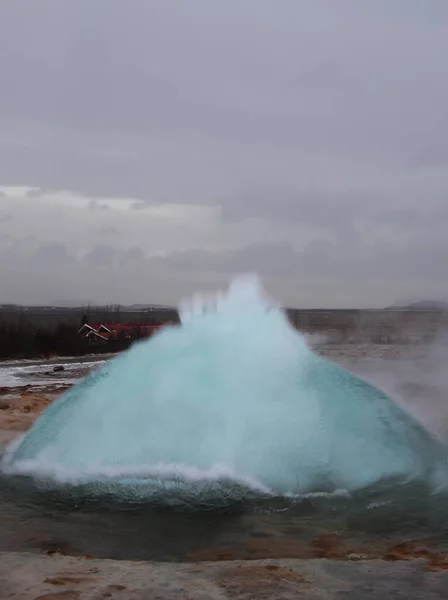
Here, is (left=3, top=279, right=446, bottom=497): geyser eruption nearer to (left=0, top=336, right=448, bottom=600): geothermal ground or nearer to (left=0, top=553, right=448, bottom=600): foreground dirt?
(left=0, top=336, right=448, bottom=600): geothermal ground

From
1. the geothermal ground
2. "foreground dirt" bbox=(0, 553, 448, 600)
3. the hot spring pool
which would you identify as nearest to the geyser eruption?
the hot spring pool

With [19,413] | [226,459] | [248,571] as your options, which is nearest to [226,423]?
[226,459]

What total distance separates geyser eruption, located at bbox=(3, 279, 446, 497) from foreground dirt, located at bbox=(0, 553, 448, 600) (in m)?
1.92

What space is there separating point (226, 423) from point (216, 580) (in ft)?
9.62

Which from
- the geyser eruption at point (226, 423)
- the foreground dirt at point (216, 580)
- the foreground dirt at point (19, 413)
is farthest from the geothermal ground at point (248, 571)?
the foreground dirt at point (19, 413)

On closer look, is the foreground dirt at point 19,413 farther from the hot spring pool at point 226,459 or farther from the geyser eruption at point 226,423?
the geyser eruption at point 226,423

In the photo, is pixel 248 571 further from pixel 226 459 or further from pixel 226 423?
pixel 226 423

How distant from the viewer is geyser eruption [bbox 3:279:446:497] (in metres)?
6.88

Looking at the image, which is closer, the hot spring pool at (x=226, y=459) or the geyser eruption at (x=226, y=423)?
the hot spring pool at (x=226, y=459)

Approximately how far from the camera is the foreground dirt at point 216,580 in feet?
13.4

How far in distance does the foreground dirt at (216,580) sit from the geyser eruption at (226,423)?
192 cm

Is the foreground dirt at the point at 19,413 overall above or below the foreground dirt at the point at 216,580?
below

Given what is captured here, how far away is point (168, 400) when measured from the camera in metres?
7.39

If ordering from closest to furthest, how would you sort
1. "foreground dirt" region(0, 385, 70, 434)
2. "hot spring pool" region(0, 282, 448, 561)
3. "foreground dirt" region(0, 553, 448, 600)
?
"foreground dirt" region(0, 553, 448, 600) → "hot spring pool" region(0, 282, 448, 561) → "foreground dirt" region(0, 385, 70, 434)
